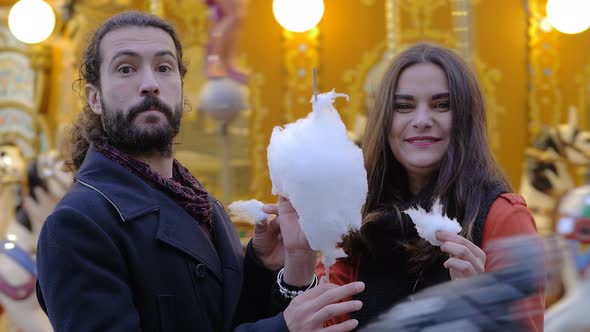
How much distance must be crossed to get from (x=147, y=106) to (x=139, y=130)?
0.06 metres

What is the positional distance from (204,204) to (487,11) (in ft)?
13.6

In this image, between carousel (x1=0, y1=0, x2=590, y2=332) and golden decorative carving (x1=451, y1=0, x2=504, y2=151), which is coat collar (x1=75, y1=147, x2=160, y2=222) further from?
golden decorative carving (x1=451, y1=0, x2=504, y2=151)

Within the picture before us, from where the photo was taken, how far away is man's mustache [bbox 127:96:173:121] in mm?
1723

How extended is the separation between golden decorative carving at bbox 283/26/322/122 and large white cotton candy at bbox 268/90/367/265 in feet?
12.5

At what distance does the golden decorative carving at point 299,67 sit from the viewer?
543 centimetres

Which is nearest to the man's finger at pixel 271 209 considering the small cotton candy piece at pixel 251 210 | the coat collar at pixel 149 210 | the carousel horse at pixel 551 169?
the small cotton candy piece at pixel 251 210

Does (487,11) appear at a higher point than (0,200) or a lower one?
higher

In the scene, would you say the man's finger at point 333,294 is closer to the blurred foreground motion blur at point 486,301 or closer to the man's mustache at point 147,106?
the blurred foreground motion blur at point 486,301

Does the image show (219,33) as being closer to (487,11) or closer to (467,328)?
(487,11)

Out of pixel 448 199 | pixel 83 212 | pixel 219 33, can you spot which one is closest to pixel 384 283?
pixel 448 199

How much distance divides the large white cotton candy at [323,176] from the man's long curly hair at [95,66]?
1.59ft

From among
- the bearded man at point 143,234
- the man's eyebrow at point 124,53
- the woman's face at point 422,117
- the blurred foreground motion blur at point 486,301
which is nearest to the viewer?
the blurred foreground motion blur at point 486,301

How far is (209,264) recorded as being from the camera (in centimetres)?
172

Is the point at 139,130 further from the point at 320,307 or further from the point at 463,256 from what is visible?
the point at 463,256
